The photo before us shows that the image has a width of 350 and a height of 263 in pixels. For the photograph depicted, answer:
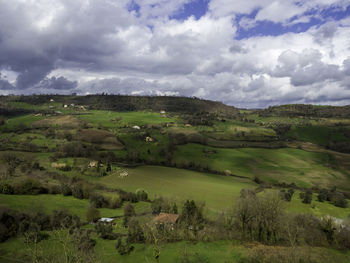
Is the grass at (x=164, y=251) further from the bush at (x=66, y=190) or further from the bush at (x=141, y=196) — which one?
the bush at (x=141, y=196)

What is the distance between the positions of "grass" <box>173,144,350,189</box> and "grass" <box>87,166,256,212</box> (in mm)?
11808

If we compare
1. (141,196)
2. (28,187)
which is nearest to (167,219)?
(141,196)

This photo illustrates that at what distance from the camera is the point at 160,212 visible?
197 ft

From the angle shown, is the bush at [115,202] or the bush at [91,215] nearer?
the bush at [91,215]

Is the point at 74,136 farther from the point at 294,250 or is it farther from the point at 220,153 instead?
the point at 294,250

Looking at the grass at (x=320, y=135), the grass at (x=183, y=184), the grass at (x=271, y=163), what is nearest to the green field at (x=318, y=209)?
the grass at (x=183, y=184)

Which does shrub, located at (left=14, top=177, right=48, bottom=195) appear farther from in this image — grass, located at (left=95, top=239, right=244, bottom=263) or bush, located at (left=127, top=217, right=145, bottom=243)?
bush, located at (left=127, top=217, right=145, bottom=243)

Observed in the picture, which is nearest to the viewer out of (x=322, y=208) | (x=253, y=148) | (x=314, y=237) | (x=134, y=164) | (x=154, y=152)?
(x=314, y=237)

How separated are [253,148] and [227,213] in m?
104

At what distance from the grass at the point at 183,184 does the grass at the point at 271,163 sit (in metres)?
11.8

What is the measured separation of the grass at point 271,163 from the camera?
104 meters

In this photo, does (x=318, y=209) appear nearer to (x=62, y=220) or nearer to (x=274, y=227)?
(x=274, y=227)

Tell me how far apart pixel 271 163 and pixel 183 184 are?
58.5m

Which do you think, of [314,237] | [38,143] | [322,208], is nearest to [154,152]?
[38,143]
